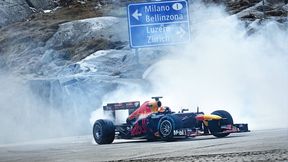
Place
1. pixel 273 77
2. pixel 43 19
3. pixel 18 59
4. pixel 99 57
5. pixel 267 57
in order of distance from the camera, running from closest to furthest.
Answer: pixel 273 77, pixel 267 57, pixel 99 57, pixel 18 59, pixel 43 19

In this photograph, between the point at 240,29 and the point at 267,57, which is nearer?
the point at 267,57

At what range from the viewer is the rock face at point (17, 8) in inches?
2388

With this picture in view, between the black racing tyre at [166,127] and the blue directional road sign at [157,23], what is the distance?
1622 centimetres

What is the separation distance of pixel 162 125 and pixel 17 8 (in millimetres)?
48086

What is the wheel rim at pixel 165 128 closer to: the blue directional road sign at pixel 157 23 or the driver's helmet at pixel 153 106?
the driver's helmet at pixel 153 106

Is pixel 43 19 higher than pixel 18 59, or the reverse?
pixel 43 19

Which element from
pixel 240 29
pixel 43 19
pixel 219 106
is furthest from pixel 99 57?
pixel 43 19

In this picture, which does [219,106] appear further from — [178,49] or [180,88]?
[178,49]

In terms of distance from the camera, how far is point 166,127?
56.4ft

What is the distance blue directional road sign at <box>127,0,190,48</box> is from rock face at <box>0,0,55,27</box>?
1156 inches

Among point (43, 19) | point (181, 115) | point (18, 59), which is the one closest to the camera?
point (181, 115)

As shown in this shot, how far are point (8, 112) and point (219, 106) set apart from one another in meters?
12.1

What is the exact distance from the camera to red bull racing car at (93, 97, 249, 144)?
17078mm

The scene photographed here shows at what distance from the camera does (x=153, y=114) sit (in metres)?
18.1
